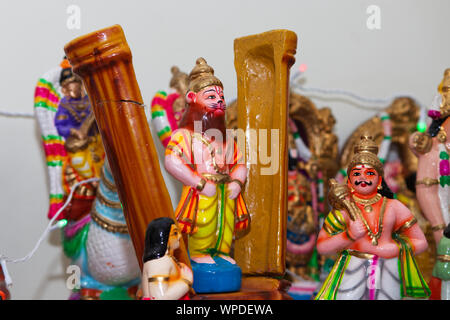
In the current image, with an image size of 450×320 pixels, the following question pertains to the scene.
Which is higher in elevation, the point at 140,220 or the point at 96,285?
the point at 140,220

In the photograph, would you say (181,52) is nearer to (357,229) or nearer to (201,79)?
(201,79)

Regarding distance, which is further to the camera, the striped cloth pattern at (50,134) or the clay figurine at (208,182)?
the striped cloth pattern at (50,134)

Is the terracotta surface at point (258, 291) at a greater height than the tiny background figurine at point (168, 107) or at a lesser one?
lesser

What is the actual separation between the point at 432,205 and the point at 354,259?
55cm

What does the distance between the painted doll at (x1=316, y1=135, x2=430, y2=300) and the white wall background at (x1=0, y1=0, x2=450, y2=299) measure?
2.70 feet

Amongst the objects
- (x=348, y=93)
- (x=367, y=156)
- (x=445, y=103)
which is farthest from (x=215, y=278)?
(x=348, y=93)

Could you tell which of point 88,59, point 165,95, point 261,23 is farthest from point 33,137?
point 261,23

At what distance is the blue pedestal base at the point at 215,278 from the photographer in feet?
5.23

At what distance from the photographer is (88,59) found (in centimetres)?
156

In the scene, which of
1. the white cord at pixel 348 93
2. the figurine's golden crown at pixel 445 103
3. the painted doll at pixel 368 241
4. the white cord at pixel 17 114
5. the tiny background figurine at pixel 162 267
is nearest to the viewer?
the tiny background figurine at pixel 162 267

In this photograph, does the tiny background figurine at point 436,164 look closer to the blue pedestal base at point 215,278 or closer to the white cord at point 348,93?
the white cord at point 348,93

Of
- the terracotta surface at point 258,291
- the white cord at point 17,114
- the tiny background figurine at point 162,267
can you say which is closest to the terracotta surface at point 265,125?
the terracotta surface at point 258,291
